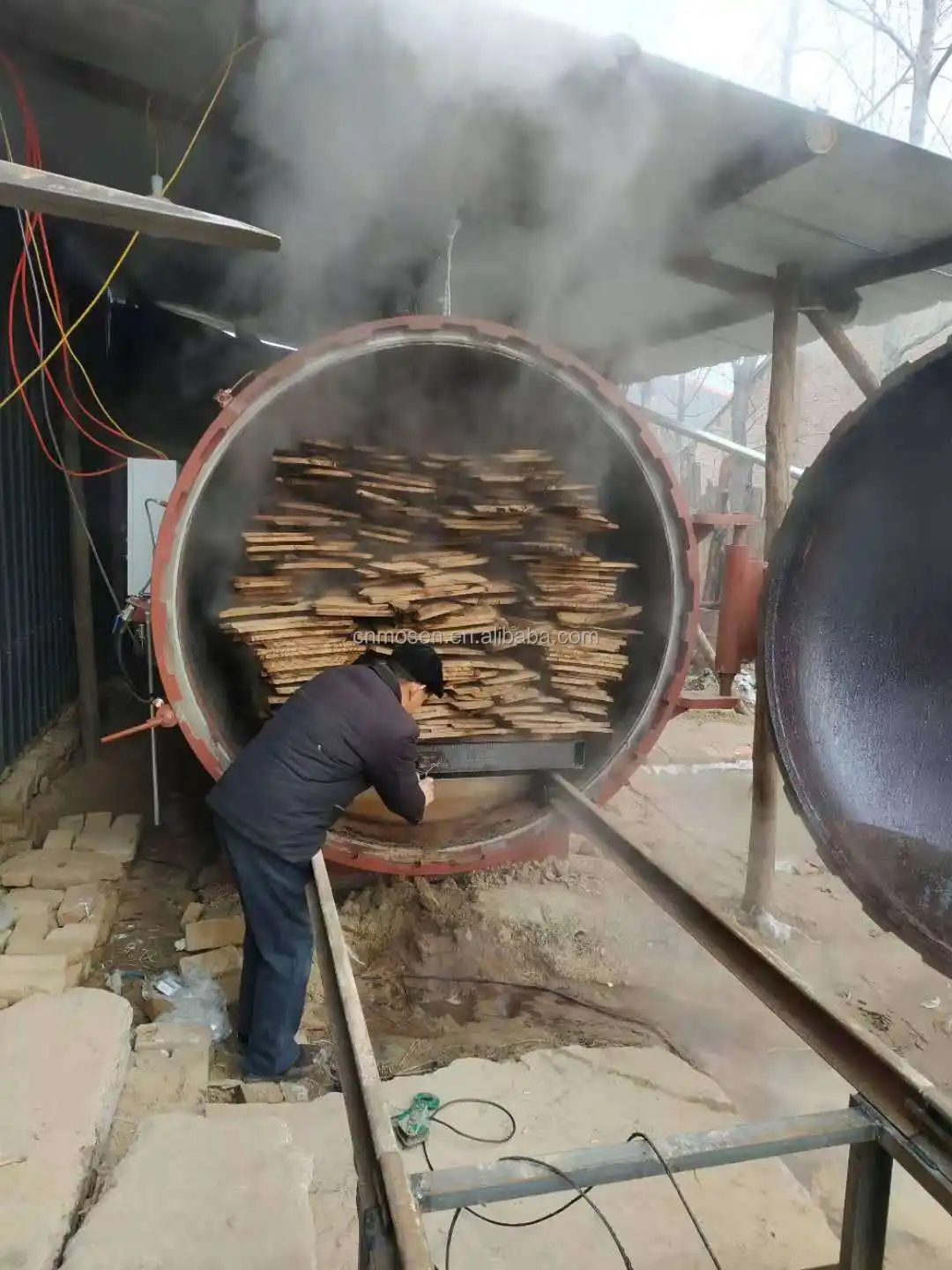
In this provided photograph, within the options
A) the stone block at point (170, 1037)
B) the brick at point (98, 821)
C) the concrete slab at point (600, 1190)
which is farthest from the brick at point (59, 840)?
the concrete slab at point (600, 1190)

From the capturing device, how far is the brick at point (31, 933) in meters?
3.70

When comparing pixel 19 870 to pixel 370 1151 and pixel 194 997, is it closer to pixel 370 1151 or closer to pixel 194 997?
pixel 194 997

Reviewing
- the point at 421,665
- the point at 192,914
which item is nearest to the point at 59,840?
the point at 192,914

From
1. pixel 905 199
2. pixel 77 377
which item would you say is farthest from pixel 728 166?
pixel 77 377

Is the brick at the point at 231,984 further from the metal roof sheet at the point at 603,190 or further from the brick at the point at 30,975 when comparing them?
the metal roof sheet at the point at 603,190

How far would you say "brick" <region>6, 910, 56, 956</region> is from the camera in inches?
146

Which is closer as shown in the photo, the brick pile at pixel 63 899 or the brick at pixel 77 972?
the brick pile at pixel 63 899

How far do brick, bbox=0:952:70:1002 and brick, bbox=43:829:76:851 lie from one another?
112cm

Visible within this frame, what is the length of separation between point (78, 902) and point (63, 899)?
0.10 meters

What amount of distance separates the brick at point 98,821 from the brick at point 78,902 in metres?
0.72

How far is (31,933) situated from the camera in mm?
3844

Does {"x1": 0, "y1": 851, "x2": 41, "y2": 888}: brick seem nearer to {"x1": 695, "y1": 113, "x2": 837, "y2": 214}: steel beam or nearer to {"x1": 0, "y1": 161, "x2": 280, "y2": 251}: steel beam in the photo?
{"x1": 0, "y1": 161, "x2": 280, "y2": 251}: steel beam

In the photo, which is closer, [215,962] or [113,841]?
[215,962]

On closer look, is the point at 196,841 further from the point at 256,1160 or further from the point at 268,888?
the point at 256,1160
